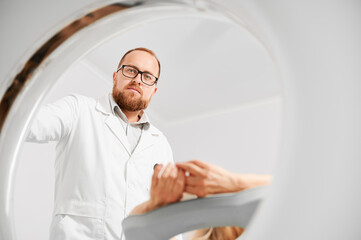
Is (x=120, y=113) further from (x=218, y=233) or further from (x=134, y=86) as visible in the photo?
(x=218, y=233)

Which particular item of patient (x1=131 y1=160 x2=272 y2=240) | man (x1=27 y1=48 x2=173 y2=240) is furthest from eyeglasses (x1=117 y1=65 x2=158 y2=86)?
patient (x1=131 y1=160 x2=272 y2=240)

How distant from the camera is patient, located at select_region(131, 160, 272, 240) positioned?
0.56 feet

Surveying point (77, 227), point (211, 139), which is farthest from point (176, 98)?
point (77, 227)

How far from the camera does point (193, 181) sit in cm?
18

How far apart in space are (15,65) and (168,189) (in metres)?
0.16

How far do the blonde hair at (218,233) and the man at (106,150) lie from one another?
6 cm

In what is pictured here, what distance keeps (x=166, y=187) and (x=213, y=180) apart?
Answer: 3 centimetres

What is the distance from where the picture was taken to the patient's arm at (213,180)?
17 cm

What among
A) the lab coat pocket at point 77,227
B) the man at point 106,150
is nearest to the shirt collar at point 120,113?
the man at point 106,150

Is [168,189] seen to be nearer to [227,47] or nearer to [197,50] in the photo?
[197,50]

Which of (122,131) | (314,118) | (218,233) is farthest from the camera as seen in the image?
(122,131)

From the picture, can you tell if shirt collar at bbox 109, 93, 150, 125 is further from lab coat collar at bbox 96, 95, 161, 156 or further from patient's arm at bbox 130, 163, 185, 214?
patient's arm at bbox 130, 163, 185, 214

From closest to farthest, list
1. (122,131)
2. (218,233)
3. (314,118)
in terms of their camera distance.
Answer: (314,118) < (218,233) < (122,131)

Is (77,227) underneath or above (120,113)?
underneath
